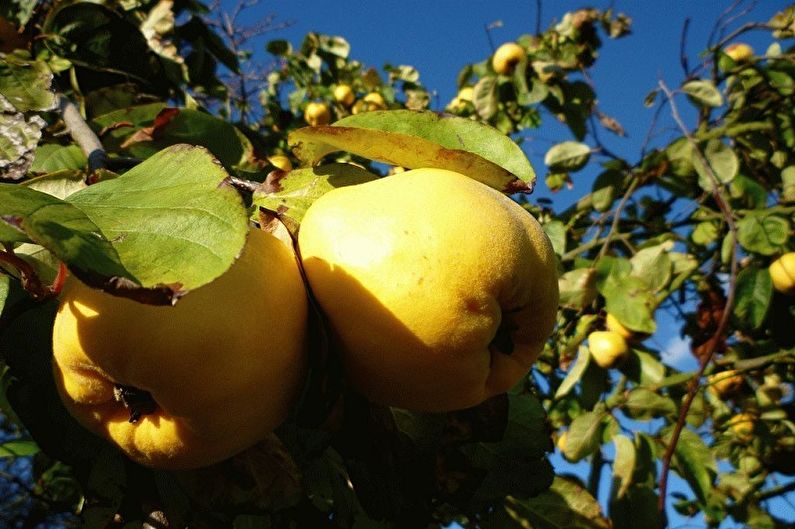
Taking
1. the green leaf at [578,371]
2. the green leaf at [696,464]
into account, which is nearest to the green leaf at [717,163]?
the green leaf at [578,371]

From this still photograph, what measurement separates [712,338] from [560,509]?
1.19 m

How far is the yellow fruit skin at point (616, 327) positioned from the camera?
2031 mm

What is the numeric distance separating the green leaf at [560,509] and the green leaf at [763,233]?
1337mm

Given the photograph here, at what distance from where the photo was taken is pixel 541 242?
0.61 metres

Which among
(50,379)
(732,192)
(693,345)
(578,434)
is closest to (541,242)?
(50,379)

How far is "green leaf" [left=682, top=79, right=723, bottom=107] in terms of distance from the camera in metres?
2.33

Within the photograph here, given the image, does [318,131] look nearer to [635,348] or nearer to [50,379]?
[50,379]

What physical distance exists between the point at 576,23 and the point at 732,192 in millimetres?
1161

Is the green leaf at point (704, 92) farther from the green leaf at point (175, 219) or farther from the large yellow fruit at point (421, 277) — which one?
the green leaf at point (175, 219)

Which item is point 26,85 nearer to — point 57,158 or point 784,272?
point 57,158

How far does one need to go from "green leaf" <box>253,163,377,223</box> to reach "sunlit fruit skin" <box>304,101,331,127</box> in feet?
8.06

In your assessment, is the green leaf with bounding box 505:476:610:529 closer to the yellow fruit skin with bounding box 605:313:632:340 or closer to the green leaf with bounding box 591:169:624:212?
the yellow fruit skin with bounding box 605:313:632:340

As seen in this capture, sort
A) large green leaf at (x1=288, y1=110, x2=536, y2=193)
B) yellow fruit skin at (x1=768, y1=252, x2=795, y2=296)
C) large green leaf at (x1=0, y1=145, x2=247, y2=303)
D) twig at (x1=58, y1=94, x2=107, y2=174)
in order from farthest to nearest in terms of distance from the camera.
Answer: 1. yellow fruit skin at (x1=768, y1=252, x2=795, y2=296)
2. twig at (x1=58, y1=94, x2=107, y2=174)
3. large green leaf at (x1=288, y1=110, x2=536, y2=193)
4. large green leaf at (x1=0, y1=145, x2=247, y2=303)

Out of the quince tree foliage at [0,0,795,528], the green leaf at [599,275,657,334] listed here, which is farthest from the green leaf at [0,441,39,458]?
the green leaf at [599,275,657,334]
